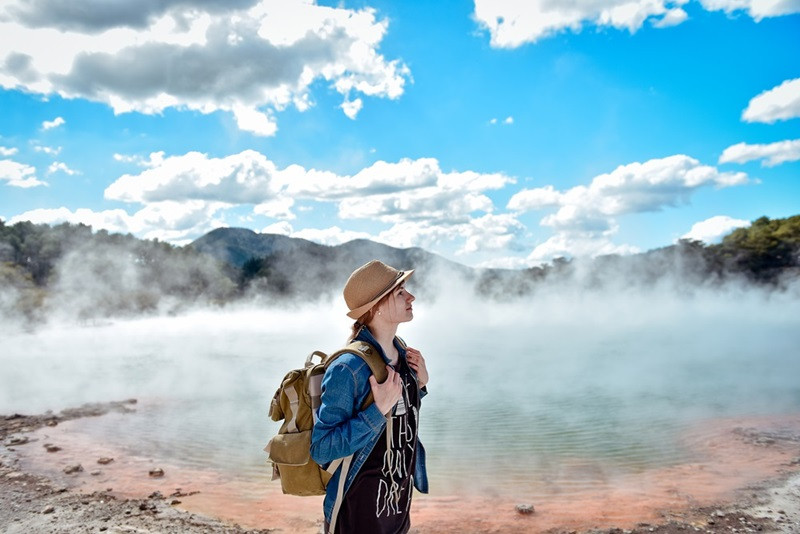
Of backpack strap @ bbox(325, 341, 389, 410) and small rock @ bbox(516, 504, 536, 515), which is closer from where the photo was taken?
backpack strap @ bbox(325, 341, 389, 410)

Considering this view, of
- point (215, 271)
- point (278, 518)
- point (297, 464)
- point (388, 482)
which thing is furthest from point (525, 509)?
point (215, 271)

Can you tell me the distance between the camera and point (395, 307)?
6.69 ft

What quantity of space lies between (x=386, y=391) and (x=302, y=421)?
32 cm

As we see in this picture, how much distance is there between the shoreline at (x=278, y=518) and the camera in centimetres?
491

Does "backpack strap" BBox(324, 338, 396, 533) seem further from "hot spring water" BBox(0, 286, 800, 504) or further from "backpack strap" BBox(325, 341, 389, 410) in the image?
"hot spring water" BBox(0, 286, 800, 504)

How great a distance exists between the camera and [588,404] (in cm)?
976

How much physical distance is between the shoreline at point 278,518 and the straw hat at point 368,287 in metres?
3.80

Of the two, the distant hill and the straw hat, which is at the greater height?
the distant hill

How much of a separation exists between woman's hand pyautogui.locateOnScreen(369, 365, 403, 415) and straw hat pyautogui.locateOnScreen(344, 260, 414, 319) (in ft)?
0.87

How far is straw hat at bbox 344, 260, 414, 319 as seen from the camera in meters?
2.02

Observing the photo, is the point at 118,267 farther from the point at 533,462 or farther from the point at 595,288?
the point at 533,462

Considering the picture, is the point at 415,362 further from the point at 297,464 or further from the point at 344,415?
the point at 297,464

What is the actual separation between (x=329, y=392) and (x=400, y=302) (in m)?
0.42

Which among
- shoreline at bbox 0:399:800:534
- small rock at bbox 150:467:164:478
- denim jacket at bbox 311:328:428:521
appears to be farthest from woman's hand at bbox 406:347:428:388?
small rock at bbox 150:467:164:478
